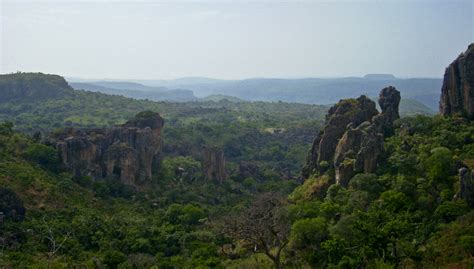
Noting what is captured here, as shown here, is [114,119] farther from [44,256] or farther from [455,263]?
[455,263]

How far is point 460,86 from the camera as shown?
39031 mm

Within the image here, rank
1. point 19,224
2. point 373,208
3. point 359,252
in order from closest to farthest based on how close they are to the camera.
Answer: point 359,252, point 373,208, point 19,224

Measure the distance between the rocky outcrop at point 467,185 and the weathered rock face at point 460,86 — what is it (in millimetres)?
11832

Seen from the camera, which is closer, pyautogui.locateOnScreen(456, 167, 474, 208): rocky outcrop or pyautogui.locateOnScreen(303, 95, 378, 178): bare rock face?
pyautogui.locateOnScreen(456, 167, 474, 208): rocky outcrop

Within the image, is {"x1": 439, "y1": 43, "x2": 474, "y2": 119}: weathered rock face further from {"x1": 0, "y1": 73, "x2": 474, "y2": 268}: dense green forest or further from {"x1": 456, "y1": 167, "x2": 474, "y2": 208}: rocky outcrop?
{"x1": 456, "y1": 167, "x2": 474, "y2": 208}: rocky outcrop

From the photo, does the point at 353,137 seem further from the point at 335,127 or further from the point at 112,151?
the point at 112,151

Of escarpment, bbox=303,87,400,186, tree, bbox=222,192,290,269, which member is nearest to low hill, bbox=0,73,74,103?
escarpment, bbox=303,87,400,186

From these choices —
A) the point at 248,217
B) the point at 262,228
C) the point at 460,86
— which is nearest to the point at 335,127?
the point at 460,86

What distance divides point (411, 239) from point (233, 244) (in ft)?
40.0

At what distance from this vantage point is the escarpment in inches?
1414

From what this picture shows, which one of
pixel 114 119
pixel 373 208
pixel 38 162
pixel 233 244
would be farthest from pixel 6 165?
pixel 114 119

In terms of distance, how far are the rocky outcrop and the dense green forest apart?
399mm

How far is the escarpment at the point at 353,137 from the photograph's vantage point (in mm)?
35906

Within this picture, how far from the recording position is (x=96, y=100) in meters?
126
